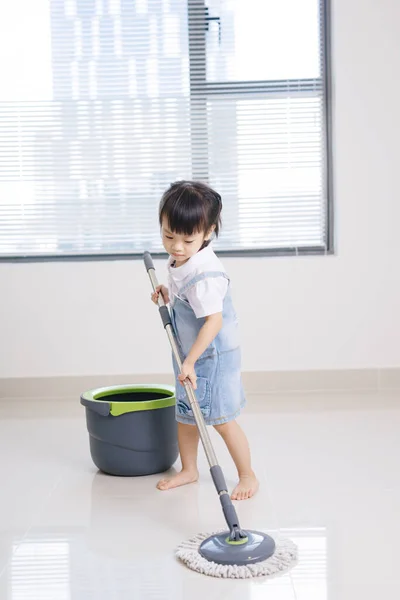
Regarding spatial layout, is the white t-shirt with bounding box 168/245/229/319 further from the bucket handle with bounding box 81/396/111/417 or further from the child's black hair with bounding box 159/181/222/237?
the bucket handle with bounding box 81/396/111/417

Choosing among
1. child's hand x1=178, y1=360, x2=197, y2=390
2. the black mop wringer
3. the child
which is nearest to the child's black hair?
the child

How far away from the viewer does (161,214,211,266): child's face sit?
1.81m

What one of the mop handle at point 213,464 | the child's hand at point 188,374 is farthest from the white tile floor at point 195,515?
the child's hand at point 188,374

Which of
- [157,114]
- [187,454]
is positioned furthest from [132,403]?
[157,114]

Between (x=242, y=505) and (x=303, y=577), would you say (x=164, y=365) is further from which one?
(x=303, y=577)

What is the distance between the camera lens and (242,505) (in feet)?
6.06

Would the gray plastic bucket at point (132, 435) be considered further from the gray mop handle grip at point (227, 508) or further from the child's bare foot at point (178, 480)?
the gray mop handle grip at point (227, 508)

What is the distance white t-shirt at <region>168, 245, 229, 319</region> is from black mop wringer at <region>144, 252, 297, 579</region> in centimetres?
30

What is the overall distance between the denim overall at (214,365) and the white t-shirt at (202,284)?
0.02m

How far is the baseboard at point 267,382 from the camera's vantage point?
125 inches

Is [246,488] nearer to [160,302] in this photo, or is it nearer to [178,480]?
[178,480]

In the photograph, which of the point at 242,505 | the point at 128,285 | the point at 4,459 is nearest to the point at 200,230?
the point at 242,505

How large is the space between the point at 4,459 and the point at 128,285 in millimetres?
1050

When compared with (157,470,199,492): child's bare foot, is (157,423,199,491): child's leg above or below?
above
